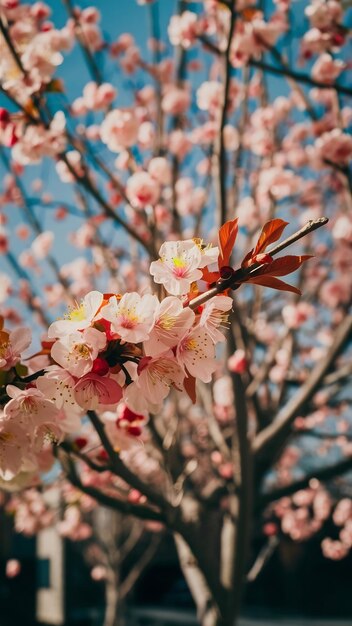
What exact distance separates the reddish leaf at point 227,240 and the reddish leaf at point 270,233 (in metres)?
0.05

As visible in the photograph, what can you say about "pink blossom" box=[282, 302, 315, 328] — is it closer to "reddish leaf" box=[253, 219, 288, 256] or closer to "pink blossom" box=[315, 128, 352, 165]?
"pink blossom" box=[315, 128, 352, 165]

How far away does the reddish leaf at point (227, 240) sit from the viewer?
981 millimetres

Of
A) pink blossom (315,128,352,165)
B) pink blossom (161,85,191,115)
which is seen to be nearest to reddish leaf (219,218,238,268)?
pink blossom (315,128,352,165)

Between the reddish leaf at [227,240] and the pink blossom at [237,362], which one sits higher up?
the reddish leaf at [227,240]

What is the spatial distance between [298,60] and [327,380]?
8.15 ft

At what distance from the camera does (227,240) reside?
99cm

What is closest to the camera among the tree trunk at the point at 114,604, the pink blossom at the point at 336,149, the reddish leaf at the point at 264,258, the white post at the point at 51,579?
the reddish leaf at the point at 264,258

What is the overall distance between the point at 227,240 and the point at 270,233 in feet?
0.25

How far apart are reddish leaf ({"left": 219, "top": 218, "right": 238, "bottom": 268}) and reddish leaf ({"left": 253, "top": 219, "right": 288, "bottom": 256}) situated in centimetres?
5

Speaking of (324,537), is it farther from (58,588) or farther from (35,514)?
A: (35,514)

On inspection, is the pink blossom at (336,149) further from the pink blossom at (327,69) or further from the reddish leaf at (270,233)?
the reddish leaf at (270,233)

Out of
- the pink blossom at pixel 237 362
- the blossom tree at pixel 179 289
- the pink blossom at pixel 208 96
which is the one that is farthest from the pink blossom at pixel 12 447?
the pink blossom at pixel 208 96

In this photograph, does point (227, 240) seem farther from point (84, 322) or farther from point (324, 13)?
point (324, 13)

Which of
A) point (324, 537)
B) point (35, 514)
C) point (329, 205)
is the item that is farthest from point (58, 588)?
point (329, 205)
